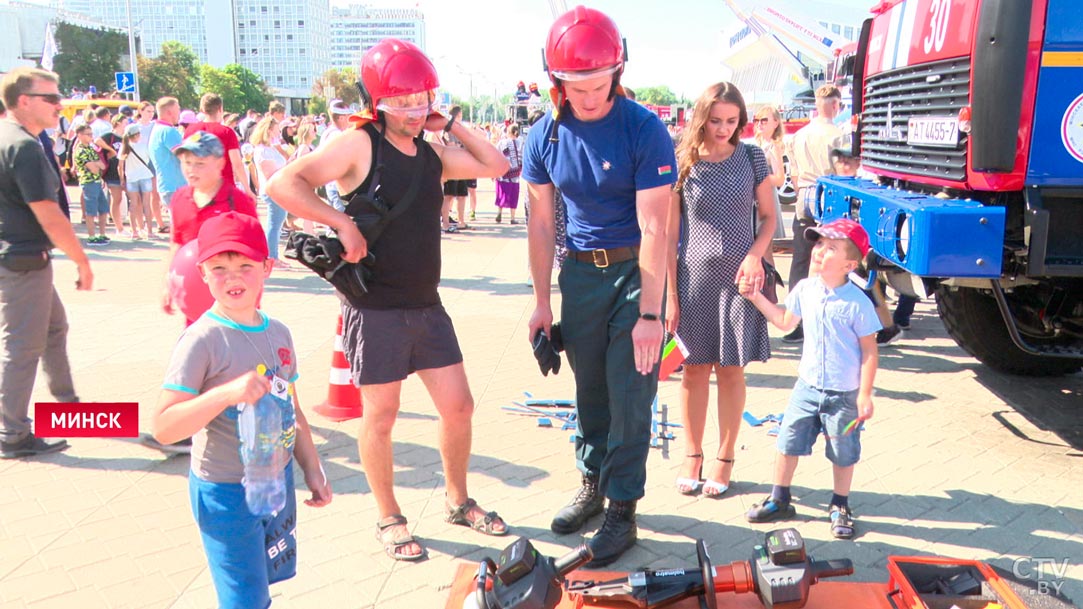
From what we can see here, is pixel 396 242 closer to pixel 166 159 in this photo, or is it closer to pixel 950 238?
pixel 950 238

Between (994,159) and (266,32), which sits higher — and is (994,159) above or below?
below

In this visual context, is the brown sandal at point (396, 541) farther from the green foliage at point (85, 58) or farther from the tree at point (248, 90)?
the tree at point (248, 90)

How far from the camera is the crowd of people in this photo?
8.04 feet

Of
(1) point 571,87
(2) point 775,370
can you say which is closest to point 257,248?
(1) point 571,87

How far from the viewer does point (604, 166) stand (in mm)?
3326

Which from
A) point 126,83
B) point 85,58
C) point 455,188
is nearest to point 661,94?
point 85,58

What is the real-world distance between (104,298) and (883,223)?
25.4 feet

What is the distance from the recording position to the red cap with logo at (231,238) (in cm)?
236

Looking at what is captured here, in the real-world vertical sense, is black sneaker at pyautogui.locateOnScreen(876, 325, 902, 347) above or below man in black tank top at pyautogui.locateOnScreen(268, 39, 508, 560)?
below

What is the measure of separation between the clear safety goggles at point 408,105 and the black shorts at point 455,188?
385 inches

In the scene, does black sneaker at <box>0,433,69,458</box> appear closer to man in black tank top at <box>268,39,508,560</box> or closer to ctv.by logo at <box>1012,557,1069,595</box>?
man in black tank top at <box>268,39,508,560</box>

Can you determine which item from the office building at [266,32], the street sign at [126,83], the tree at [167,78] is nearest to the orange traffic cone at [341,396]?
the street sign at [126,83]

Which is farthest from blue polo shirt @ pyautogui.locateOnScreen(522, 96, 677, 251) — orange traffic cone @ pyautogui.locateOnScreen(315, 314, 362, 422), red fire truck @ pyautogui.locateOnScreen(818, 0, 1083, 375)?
orange traffic cone @ pyautogui.locateOnScreen(315, 314, 362, 422)

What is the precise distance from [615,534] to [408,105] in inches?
75.8
